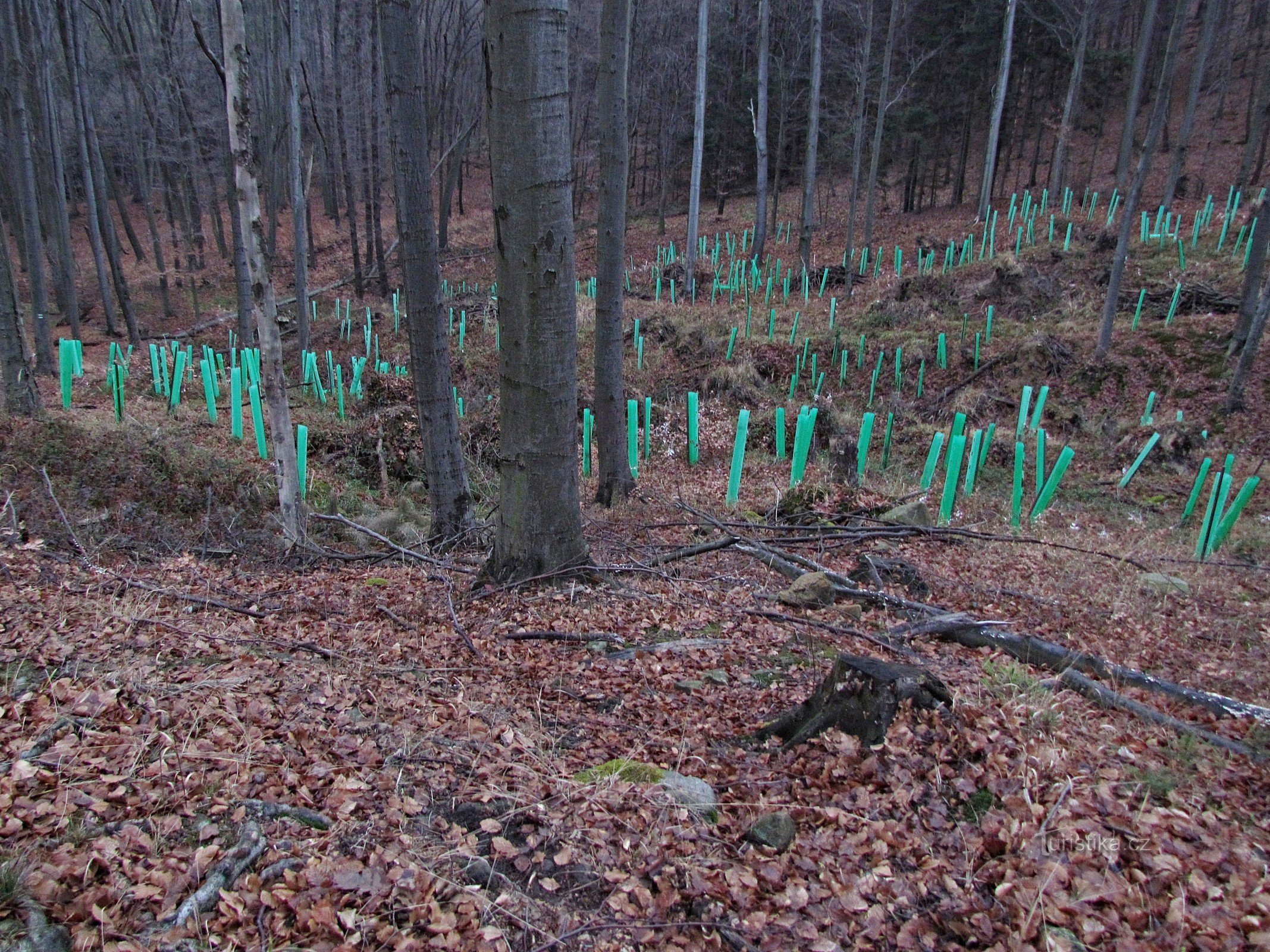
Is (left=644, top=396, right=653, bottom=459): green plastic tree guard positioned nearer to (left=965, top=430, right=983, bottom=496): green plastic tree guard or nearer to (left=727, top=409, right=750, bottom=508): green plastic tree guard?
(left=727, top=409, right=750, bottom=508): green plastic tree guard

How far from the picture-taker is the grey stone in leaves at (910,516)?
7551 mm

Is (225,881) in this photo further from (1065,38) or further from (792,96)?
(1065,38)

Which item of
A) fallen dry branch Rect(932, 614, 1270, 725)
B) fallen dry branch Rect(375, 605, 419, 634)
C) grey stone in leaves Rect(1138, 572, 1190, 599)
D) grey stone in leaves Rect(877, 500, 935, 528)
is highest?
fallen dry branch Rect(932, 614, 1270, 725)

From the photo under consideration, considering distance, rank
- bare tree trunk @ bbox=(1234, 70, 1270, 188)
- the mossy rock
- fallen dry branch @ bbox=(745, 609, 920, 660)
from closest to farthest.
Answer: the mossy rock → fallen dry branch @ bbox=(745, 609, 920, 660) → bare tree trunk @ bbox=(1234, 70, 1270, 188)

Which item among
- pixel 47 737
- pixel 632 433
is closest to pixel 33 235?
pixel 632 433

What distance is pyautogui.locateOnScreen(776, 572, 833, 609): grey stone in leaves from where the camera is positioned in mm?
5066

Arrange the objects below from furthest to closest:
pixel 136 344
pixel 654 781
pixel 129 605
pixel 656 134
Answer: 1. pixel 656 134
2. pixel 136 344
3. pixel 129 605
4. pixel 654 781

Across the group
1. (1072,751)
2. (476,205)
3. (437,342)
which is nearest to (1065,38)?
(476,205)

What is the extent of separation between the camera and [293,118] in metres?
15.3

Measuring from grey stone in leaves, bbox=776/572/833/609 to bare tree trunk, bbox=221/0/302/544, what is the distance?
440 centimetres

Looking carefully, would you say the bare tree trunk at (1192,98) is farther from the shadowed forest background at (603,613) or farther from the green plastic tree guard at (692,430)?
the green plastic tree guard at (692,430)

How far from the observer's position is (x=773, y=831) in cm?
269

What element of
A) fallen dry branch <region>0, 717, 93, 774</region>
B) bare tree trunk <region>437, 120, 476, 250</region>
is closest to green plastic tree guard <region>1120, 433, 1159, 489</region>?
fallen dry branch <region>0, 717, 93, 774</region>

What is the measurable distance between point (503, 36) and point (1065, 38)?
35.8 metres
